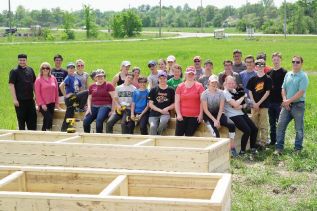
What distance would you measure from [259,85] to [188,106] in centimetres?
152

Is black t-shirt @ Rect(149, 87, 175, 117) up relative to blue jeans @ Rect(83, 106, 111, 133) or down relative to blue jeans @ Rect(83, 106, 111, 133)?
up

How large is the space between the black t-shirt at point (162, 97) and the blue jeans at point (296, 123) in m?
2.11

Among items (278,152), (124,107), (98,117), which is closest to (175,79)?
(124,107)

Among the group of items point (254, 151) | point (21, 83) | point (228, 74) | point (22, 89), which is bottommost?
point (254, 151)

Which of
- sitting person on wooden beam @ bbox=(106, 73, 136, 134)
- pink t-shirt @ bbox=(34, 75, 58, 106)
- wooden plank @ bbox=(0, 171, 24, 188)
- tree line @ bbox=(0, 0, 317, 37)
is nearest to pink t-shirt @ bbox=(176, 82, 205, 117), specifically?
sitting person on wooden beam @ bbox=(106, 73, 136, 134)

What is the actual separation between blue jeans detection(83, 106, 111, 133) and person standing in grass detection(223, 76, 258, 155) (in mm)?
2456

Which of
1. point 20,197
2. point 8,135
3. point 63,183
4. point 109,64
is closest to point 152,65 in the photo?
point 8,135

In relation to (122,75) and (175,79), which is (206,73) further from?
(122,75)

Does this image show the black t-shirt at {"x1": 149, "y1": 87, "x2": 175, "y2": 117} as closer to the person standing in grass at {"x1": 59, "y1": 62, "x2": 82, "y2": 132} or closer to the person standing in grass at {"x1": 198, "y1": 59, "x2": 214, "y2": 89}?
the person standing in grass at {"x1": 198, "y1": 59, "x2": 214, "y2": 89}

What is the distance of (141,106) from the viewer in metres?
11.0

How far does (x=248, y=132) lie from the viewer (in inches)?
416

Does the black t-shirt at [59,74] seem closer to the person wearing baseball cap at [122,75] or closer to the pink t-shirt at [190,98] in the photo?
the person wearing baseball cap at [122,75]

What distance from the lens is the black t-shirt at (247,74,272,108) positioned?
10727 mm

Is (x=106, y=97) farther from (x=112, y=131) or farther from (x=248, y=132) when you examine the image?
(x=248, y=132)
